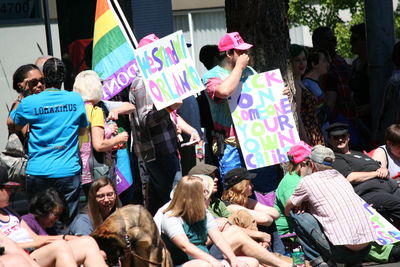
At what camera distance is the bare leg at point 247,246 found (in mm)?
9281

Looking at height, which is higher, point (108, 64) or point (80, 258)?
point (108, 64)

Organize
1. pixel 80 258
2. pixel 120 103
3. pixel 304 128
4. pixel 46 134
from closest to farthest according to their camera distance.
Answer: pixel 80 258 → pixel 46 134 → pixel 120 103 → pixel 304 128

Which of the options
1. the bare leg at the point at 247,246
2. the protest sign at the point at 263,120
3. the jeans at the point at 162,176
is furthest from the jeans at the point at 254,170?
the bare leg at the point at 247,246

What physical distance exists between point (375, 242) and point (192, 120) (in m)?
2.07

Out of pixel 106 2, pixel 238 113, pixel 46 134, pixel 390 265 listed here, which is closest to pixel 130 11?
pixel 106 2

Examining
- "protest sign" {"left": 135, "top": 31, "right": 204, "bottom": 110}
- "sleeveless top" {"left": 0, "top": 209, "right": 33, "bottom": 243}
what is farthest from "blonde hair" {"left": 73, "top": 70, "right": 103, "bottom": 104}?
"sleeveless top" {"left": 0, "top": 209, "right": 33, "bottom": 243}

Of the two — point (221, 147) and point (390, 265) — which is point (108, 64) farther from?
point (390, 265)

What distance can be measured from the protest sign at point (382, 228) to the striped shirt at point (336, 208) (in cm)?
43

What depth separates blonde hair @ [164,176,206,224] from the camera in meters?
8.74

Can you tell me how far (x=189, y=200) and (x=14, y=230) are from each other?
143cm

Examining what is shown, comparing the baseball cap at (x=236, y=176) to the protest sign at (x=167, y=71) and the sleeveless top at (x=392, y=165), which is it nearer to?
the protest sign at (x=167, y=71)

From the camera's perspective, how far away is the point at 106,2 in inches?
405

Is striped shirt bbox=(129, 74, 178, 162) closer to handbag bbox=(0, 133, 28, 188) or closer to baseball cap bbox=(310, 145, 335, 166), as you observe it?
handbag bbox=(0, 133, 28, 188)

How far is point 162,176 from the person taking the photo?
32.1 ft
